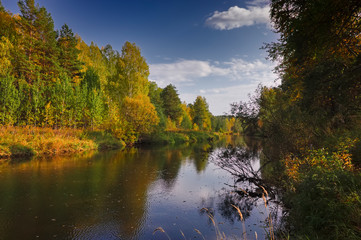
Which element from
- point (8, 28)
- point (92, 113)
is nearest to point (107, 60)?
point (8, 28)

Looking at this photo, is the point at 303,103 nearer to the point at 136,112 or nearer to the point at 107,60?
the point at 136,112

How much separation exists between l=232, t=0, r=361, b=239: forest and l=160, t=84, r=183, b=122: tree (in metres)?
40.9

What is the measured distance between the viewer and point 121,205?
7.22 m

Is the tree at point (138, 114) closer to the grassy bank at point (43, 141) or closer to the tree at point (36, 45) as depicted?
the grassy bank at point (43, 141)

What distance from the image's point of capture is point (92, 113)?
80.5ft

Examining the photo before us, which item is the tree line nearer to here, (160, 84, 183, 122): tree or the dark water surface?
the dark water surface

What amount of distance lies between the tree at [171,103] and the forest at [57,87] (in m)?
16.1

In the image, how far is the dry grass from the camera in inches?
595

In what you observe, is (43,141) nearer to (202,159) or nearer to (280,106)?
(202,159)

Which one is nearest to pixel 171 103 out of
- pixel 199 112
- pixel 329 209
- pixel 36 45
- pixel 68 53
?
pixel 199 112

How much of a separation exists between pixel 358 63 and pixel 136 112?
81.9ft

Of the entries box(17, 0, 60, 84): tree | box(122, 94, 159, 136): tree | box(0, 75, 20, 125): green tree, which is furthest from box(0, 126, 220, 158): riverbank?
box(17, 0, 60, 84): tree

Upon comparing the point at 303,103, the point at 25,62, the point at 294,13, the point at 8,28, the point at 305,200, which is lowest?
the point at 305,200

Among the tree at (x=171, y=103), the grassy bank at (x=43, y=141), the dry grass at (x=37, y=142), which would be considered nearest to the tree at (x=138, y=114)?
the grassy bank at (x=43, y=141)
